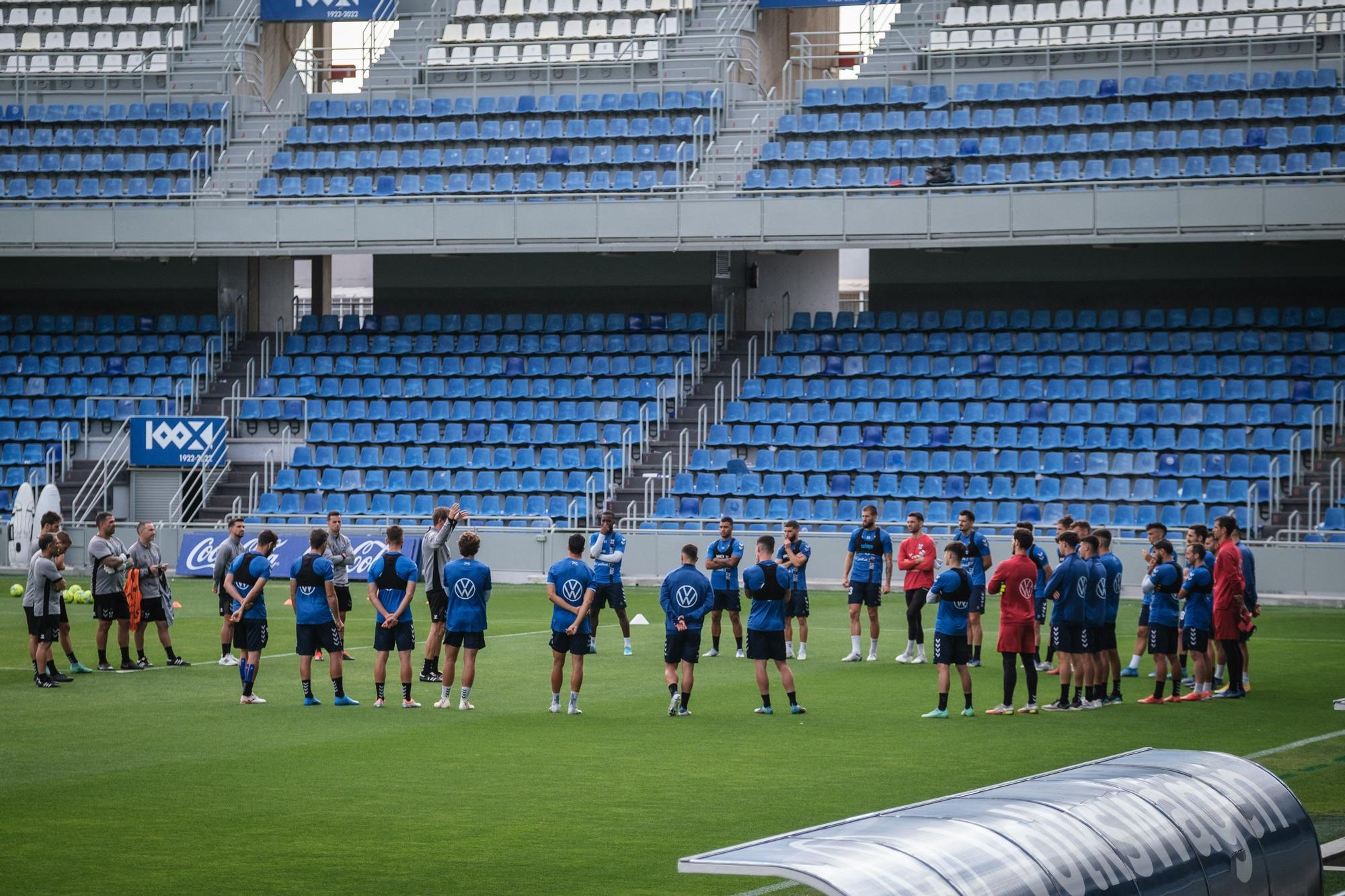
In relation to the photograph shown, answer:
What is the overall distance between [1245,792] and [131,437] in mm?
32514

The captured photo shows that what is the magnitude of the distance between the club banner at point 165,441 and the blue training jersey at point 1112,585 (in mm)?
23601

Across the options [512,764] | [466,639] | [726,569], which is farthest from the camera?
A: [726,569]

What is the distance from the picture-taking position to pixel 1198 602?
1889 centimetres

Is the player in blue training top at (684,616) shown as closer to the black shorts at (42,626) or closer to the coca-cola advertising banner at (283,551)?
the black shorts at (42,626)

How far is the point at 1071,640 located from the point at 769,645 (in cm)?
320

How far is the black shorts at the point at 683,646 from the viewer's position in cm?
1738

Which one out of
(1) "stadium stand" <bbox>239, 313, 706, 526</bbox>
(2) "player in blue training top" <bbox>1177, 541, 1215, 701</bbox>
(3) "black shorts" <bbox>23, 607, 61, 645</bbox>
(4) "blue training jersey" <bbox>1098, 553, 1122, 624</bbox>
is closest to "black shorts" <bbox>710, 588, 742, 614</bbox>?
(4) "blue training jersey" <bbox>1098, 553, 1122, 624</bbox>

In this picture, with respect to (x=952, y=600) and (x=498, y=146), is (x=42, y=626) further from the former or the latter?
(x=498, y=146)

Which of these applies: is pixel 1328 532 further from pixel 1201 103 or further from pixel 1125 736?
pixel 1125 736

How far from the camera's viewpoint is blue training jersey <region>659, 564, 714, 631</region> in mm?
17125

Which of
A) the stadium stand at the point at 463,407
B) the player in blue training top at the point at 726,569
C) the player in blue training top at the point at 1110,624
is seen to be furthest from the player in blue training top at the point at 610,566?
the stadium stand at the point at 463,407

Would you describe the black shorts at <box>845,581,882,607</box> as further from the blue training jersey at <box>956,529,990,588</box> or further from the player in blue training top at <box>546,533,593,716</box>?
the player in blue training top at <box>546,533,593,716</box>

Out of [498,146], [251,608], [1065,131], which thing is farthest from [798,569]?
[498,146]

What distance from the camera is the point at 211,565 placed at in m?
34.9
